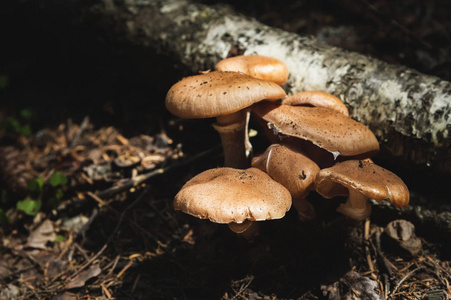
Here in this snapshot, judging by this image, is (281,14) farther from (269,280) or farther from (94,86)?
(269,280)

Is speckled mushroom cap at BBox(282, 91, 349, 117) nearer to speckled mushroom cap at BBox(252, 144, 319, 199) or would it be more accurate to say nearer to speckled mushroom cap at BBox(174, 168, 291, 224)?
speckled mushroom cap at BBox(252, 144, 319, 199)

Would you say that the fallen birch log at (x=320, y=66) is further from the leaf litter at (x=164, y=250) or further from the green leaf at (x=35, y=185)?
the green leaf at (x=35, y=185)

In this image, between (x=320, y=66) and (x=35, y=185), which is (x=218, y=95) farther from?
(x=35, y=185)

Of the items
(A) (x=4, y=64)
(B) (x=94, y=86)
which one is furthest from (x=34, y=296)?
(A) (x=4, y=64)

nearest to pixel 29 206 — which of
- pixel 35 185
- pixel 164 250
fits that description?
pixel 35 185

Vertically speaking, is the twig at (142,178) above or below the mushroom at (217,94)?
below

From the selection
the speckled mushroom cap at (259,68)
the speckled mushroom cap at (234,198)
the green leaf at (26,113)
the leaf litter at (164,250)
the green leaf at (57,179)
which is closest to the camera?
the speckled mushroom cap at (234,198)

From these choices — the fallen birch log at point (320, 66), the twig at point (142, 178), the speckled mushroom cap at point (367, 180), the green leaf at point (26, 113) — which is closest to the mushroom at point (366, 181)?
the speckled mushroom cap at point (367, 180)
